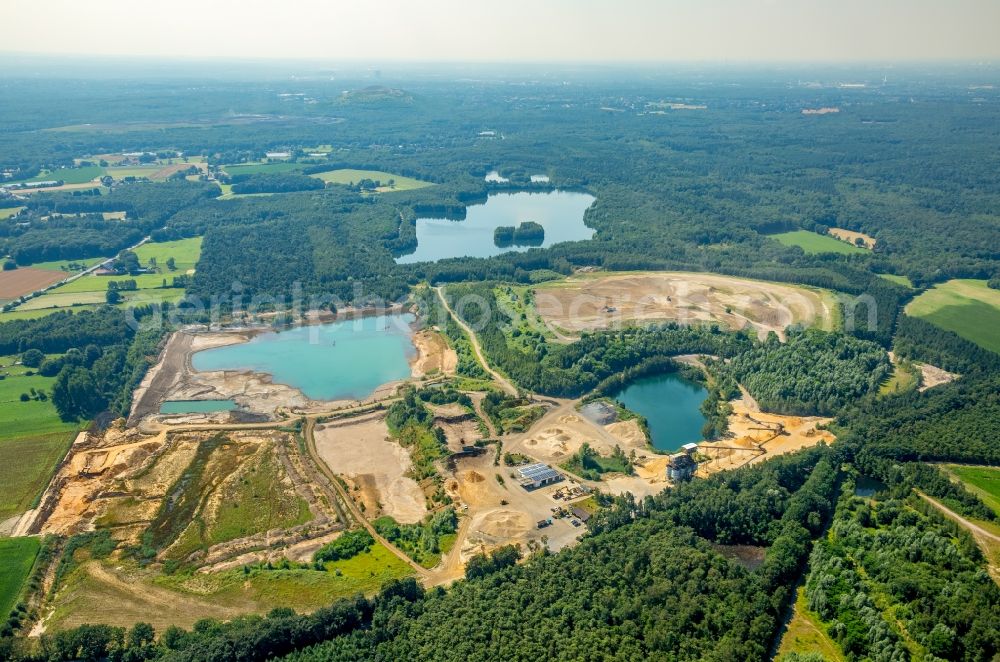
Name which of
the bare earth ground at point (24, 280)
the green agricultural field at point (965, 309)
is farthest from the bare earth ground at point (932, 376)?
the bare earth ground at point (24, 280)

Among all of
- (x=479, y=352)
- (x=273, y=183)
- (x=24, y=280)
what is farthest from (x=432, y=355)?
(x=273, y=183)

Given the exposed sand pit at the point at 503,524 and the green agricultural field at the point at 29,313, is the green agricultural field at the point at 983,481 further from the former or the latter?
the green agricultural field at the point at 29,313

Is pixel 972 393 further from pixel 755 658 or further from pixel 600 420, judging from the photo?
pixel 755 658

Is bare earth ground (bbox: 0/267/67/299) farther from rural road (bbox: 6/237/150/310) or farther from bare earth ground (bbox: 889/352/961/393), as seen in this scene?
bare earth ground (bbox: 889/352/961/393)

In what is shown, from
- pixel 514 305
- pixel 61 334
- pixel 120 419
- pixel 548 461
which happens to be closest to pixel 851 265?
pixel 514 305

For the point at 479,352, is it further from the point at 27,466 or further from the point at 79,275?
the point at 79,275
